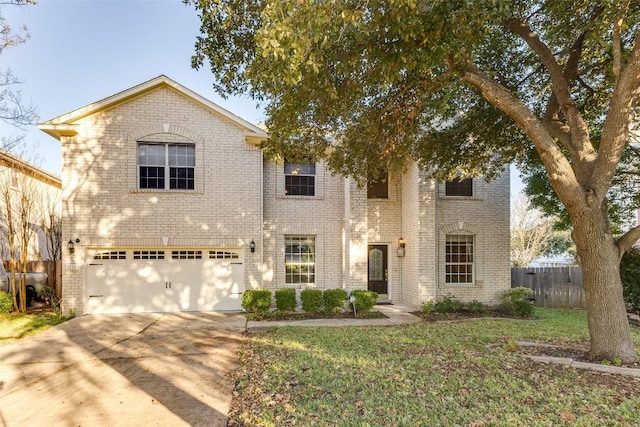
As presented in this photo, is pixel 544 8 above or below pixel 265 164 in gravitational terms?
above

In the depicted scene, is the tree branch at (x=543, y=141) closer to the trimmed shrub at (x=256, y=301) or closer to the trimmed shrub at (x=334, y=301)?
the trimmed shrub at (x=334, y=301)

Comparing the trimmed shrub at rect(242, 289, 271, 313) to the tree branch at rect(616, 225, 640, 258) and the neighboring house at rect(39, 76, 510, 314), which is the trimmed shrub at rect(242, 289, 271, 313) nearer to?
the neighboring house at rect(39, 76, 510, 314)

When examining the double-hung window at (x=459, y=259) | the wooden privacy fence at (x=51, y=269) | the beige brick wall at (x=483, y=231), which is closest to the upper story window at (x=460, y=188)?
the beige brick wall at (x=483, y=231)

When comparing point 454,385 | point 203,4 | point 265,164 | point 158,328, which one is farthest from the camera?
point 265,164

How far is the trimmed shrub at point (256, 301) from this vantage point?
10766 millimetres

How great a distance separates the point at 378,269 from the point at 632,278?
7837 mm

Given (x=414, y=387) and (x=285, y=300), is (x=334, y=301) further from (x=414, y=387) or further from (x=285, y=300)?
(x=414, y=387)

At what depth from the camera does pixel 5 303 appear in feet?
34.3

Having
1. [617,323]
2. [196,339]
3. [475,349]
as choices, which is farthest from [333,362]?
[617,323]

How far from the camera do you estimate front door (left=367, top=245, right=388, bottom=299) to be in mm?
13461

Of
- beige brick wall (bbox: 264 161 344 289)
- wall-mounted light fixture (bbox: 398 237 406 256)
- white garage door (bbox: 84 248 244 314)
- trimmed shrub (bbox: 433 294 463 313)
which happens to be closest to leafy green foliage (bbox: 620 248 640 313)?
trimmed shrub (bbox: 433 294 463 313)

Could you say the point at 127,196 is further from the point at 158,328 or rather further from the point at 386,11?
the point at 386,11

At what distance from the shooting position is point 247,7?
6762 millimetres

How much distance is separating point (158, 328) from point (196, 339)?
5.80ft
